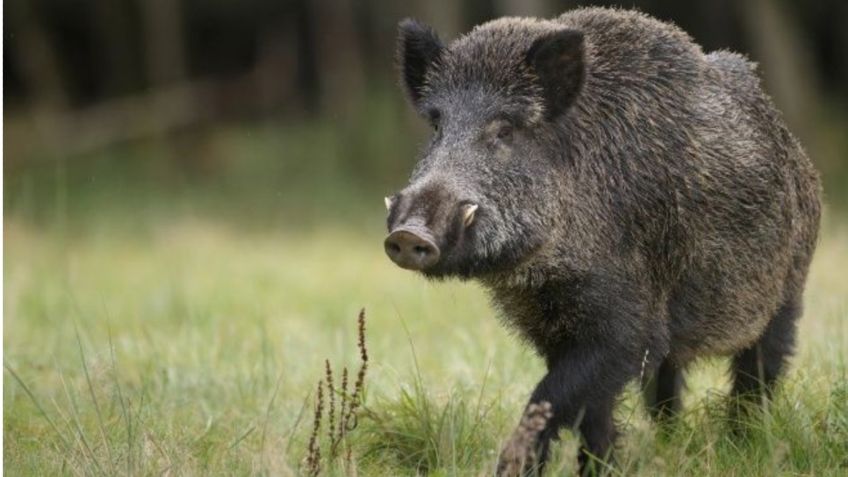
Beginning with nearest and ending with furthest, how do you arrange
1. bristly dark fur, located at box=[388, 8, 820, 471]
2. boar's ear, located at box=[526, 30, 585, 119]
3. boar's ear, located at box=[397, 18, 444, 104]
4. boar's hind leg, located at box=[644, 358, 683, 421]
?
bristly dark fur, located at box=[388, 8, 820, 471], boar's ear, located at box=[526, 30, 585, 119], boar's ear, located at box=[397, 18, 444, 104], boar's hind leg, located at box=[644, 358, 683, 421]

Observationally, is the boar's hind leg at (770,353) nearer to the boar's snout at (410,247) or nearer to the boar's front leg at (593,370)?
the boar's front leg at (593,370)

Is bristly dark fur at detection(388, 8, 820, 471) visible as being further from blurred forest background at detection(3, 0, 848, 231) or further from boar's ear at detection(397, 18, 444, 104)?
blurred forest background at detection(3, 0, 848, 231)

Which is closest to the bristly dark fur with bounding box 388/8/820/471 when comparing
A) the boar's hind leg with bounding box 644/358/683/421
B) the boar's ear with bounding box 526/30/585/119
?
the boar's ear with bounding box 526/30/585/119

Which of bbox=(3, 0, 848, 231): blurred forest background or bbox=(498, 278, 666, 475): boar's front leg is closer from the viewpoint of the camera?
bbox=(498, 278, 666, 475): boar's front leg

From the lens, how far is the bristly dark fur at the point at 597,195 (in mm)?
4504

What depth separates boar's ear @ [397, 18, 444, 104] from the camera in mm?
4883

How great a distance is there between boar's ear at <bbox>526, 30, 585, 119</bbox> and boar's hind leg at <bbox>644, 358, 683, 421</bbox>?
1.27 m

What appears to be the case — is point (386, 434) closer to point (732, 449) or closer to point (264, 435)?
point (264, 435)

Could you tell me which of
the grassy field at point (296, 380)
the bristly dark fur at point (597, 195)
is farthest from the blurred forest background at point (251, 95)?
the bristly dark fur at point (597, 195)

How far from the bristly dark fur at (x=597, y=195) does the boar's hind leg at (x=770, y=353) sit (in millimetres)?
219

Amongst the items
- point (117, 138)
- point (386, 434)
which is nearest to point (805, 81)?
point (117, 138)

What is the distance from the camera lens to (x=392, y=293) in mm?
9227

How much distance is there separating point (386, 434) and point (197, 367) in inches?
68.7

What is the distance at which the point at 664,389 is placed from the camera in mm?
5645
